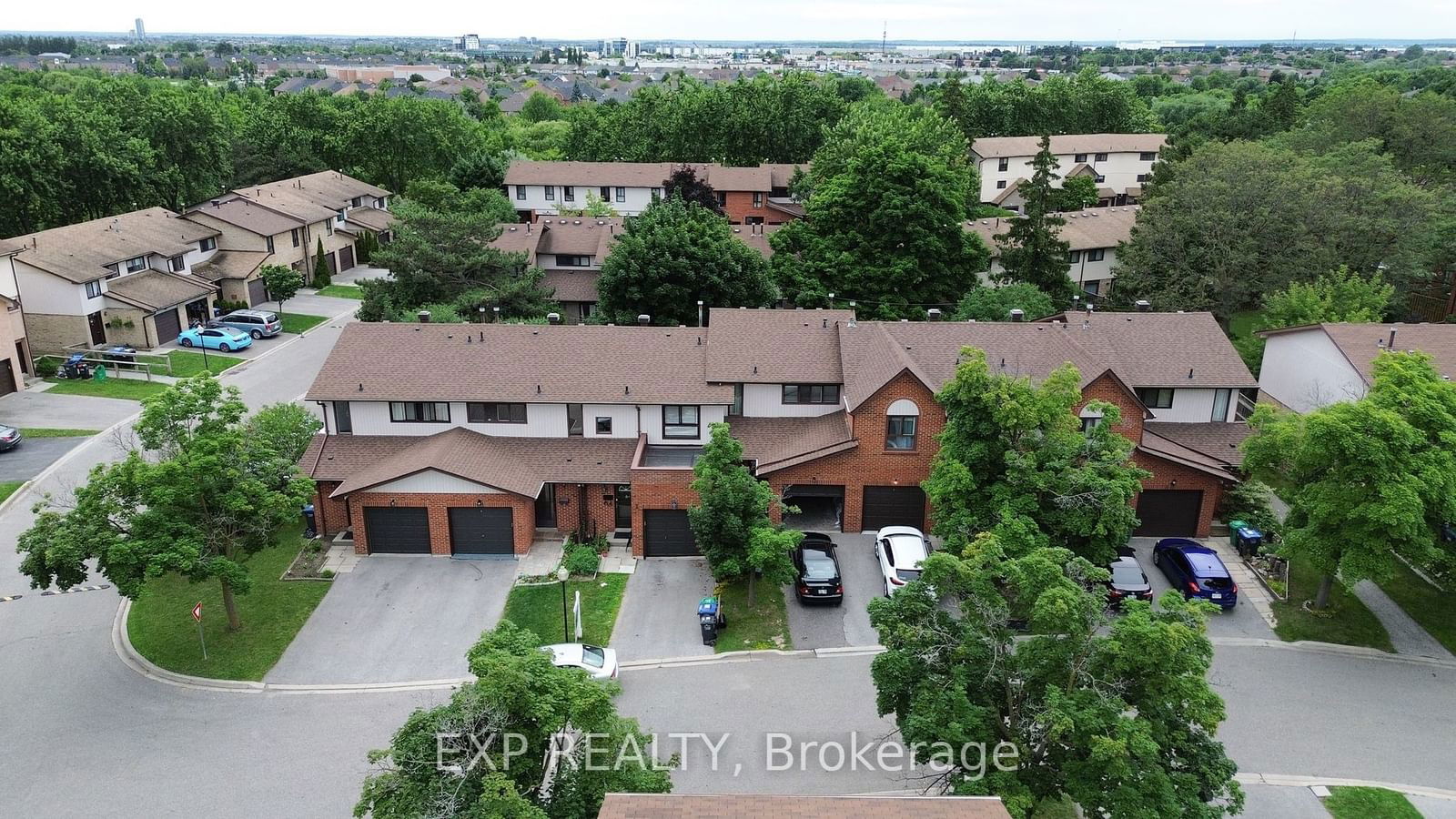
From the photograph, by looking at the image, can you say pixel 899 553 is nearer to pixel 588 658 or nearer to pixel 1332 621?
pixel 588 658

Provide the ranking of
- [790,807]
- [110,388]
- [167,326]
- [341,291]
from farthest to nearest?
1. [341,291]
2. [167,326]
3. [110,388]
4. [790,807]

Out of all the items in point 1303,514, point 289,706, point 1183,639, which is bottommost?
point 289,706

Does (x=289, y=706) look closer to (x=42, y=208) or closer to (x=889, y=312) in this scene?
(x=889, y=312)

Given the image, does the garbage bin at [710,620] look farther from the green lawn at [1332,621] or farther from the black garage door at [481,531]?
the green lawn at [1332,621]

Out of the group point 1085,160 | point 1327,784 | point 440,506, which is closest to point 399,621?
point 440,506

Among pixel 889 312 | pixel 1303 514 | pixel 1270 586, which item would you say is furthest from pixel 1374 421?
pixel 889 312

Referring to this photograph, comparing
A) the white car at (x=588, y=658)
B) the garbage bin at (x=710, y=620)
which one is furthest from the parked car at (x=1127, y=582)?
the white car at (x=588, y=658)
